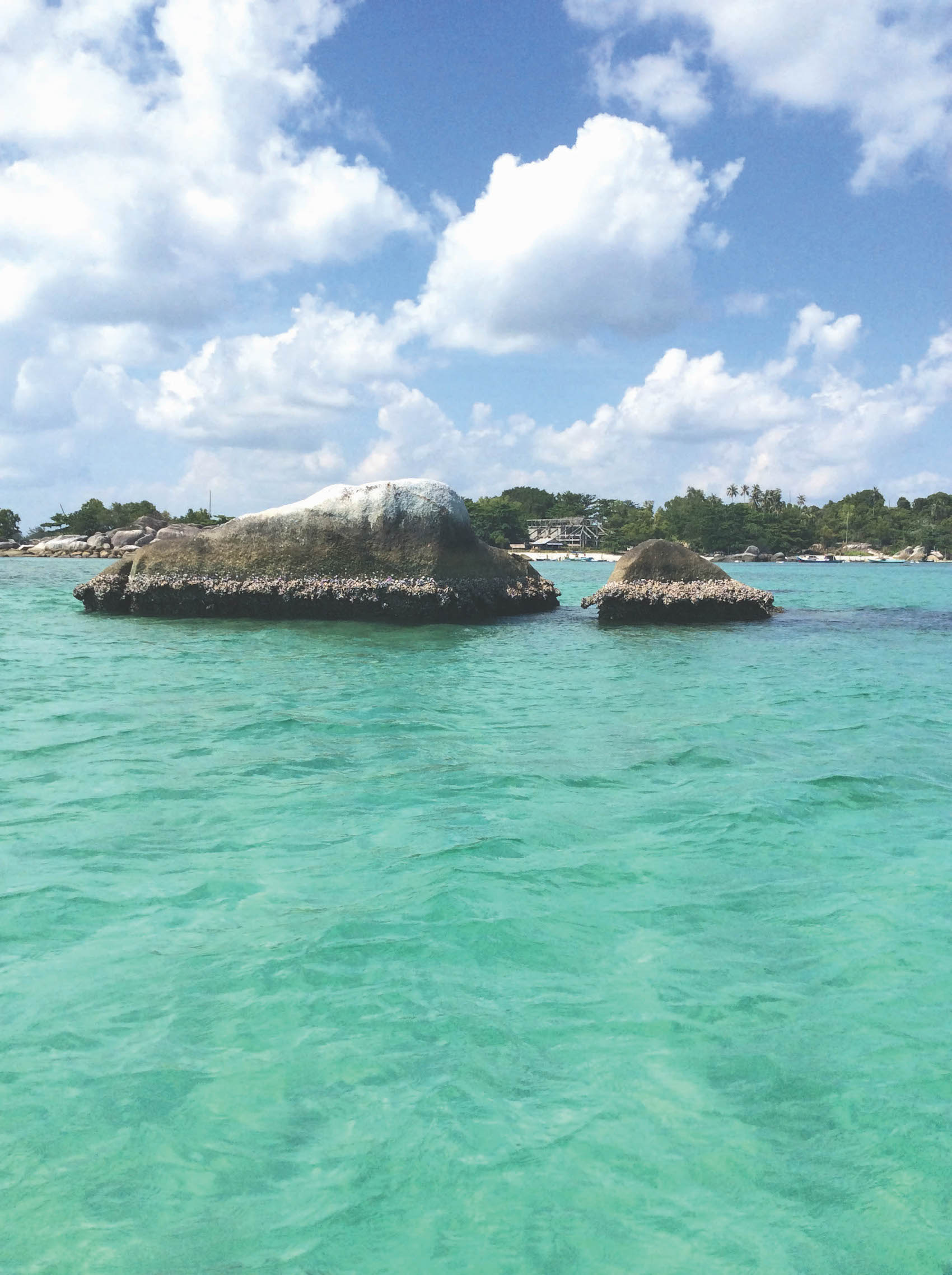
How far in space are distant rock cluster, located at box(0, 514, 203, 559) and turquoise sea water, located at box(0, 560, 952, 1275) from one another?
69.7 m

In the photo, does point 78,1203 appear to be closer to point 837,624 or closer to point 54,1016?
point 54,1016

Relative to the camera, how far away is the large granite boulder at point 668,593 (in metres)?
17.5

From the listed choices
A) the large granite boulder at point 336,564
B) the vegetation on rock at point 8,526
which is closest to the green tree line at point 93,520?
the vegetation on rock at point 8,526

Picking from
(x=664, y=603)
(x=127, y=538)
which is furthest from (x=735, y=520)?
(x=664, y=603)

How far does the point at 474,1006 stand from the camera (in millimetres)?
3102

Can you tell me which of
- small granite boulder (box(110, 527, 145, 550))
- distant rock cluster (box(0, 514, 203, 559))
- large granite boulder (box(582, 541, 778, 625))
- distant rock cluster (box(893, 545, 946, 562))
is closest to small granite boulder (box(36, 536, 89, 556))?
distant rock cluster (box(0, 514, 203, 559))

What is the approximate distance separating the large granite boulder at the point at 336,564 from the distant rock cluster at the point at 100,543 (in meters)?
55.7

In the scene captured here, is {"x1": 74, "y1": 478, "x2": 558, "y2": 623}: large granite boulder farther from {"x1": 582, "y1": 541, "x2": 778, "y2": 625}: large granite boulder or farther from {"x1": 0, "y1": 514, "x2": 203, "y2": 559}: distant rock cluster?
{"x1": 0, "y1": 514, "x2": 203, "y2": 559}: distant rock cluster

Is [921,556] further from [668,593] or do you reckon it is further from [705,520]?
[668,593]

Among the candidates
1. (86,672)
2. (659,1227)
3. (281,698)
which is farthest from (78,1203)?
(86,672)

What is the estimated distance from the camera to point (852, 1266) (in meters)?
2.06

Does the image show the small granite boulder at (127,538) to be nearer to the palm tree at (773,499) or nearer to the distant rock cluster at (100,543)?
the distant rock cluster at (100,543)

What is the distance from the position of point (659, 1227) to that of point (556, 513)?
124202mm

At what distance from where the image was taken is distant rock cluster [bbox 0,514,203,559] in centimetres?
7350
